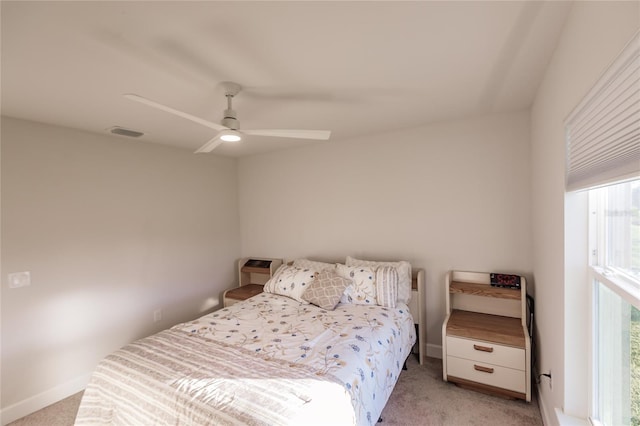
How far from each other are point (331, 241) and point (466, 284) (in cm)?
154

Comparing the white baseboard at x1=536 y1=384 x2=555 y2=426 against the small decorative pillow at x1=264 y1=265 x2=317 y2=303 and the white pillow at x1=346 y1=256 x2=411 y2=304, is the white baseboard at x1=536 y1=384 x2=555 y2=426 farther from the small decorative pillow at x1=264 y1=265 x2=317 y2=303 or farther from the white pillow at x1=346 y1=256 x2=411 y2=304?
the small decorative pillow at x1=264 y1=265 x2=317 y2=303

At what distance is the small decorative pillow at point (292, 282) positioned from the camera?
9.57ft

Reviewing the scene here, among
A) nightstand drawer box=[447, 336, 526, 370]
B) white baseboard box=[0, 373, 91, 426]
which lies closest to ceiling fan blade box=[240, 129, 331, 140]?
nightstand drawer box=[447, 336, 526, 370]

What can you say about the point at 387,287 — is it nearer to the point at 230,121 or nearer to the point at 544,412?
the point at 544,412

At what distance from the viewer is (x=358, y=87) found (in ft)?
6.41

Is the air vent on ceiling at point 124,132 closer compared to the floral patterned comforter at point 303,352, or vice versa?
the floral patterned comforter at point 303,352

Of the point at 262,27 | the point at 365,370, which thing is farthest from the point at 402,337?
the point at 262,27

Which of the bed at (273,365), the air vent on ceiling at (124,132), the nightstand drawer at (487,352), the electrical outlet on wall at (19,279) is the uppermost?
the air vent on ceiling at (124,132)

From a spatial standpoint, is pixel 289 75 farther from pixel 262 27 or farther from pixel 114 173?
pixel 114 173

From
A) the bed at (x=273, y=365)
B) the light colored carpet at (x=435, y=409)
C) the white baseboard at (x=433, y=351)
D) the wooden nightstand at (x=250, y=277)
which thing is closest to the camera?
the bed at (x=273, y=365)

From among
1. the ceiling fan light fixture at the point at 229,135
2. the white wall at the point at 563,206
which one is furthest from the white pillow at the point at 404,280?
the ceiling fan light fixture at the point at 229,135

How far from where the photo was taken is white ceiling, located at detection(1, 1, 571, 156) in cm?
121

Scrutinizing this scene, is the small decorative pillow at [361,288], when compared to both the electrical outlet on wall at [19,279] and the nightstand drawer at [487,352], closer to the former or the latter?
the nightstand drawer at [487,352]

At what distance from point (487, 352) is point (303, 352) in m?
1.48
